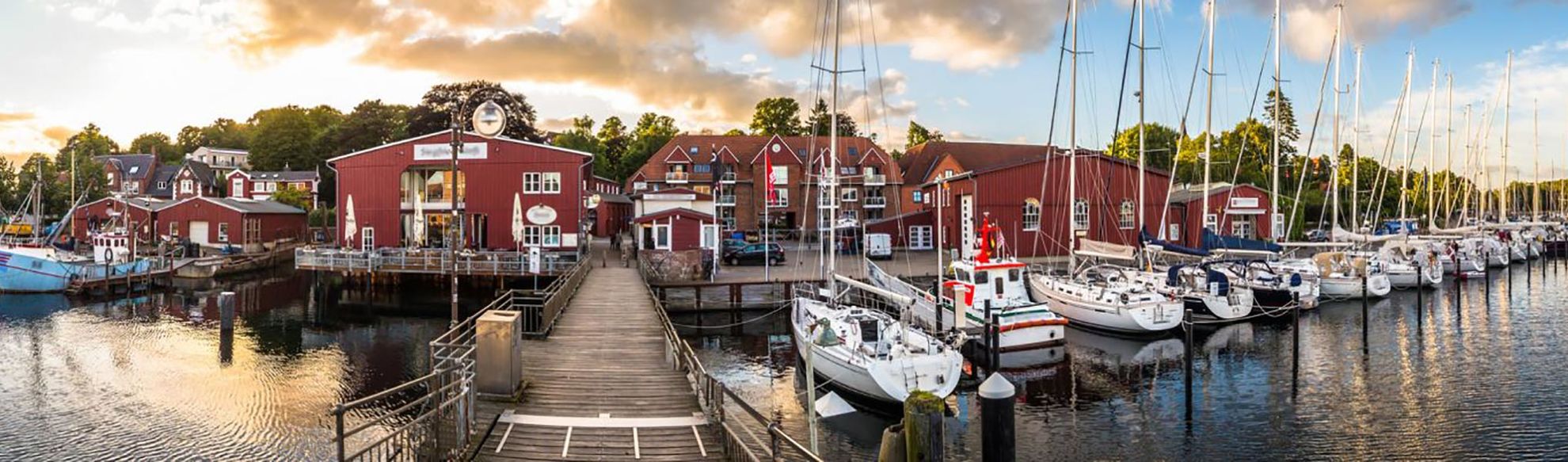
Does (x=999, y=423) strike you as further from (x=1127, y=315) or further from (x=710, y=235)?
(x=710, y=235)

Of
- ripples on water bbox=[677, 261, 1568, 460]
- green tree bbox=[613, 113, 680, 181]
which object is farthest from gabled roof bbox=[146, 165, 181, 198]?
ripples on water bbox=[677, 261, 1568, 460]

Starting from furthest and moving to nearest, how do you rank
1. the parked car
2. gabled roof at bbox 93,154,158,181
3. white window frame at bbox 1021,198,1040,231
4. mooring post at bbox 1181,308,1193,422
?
gabled roof at bbox 93,154,158,181 → white window frame at bbox 1021,198,1040,231 → the parked car → mooring post at bbox 1181,308,1193,422

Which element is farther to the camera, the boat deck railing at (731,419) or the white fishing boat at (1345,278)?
the white fishing boat at (1345,278)

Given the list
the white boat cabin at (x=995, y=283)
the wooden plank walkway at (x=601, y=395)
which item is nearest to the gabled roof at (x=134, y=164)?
the wooden plank walkway at (x=601, y=395)

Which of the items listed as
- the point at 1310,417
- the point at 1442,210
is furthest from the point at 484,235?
the point at 1442,210

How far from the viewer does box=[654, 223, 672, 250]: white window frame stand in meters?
36.6

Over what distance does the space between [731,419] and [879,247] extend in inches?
1272

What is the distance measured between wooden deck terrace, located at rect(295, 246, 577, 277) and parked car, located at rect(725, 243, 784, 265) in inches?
311

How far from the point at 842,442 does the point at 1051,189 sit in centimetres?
3254

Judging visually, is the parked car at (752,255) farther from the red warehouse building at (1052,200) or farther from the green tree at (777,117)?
the green tree at (777,117)

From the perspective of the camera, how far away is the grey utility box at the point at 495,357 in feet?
40.6

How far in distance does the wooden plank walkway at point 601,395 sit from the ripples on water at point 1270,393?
11.4 feet

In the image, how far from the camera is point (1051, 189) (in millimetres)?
45000

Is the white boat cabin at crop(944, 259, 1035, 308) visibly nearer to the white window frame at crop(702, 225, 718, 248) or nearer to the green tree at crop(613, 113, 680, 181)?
the white window frame at crop(702, 225, 718, 248)
